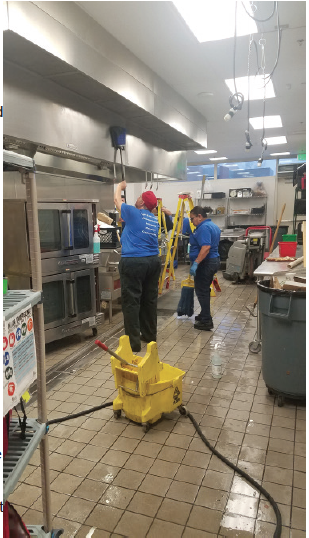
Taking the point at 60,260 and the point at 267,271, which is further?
the point at 60,260

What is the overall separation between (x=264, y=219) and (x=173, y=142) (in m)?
5.35

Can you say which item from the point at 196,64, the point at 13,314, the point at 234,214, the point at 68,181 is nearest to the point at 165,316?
the point at 68,181

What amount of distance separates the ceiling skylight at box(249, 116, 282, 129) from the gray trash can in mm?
4550

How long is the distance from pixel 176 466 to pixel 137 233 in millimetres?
2095

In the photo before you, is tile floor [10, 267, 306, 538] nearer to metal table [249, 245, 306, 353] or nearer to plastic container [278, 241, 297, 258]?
metal table [249, 245, 306, 353]

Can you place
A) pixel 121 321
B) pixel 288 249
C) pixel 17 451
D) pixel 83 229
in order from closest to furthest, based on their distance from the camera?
pixel 17 451 → pixel 83 229 → pixel 121 321 → pixel 288 249

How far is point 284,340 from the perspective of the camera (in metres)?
2.58

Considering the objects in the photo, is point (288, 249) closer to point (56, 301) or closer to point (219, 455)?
point (56, 301)

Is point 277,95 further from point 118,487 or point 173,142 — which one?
point 118,487

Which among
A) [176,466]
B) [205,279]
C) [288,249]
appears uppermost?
[288,249]

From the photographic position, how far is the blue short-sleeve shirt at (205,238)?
169 inches

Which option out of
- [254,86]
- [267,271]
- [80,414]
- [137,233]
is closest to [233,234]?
[254,86]

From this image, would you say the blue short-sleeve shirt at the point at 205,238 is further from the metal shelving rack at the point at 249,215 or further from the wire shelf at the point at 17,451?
the metal shelving rack at the point at 249,215

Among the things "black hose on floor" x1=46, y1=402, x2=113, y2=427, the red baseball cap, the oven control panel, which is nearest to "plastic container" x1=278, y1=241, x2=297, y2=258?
the red baseball cap
